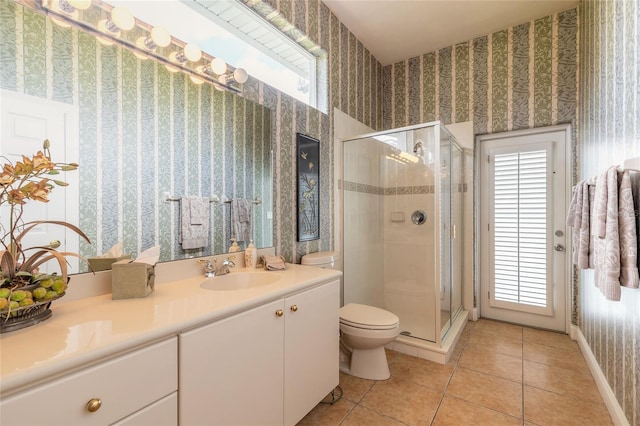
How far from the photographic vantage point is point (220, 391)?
3.64ft

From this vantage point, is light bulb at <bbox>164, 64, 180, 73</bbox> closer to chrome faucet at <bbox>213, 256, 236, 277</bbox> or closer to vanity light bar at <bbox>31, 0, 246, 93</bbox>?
vanity light bar at <bbox>31, 0, 246, 93</bbox>

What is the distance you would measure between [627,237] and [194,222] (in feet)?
6.80

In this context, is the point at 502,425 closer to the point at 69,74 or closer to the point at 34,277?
the point at 34,277

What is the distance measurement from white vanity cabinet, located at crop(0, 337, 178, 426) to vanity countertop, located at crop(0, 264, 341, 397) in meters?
0.03

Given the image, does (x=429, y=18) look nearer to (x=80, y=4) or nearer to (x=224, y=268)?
(x=80, y=4)

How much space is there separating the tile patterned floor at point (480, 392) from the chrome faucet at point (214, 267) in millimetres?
966

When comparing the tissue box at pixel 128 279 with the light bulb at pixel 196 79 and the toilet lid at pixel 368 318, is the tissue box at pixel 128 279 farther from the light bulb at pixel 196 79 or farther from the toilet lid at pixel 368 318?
the toilet lid at pixel 368 318

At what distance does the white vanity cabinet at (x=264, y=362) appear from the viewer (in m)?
1.04

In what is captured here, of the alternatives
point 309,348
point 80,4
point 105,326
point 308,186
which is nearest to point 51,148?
point 80,4

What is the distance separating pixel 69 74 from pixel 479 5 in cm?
313

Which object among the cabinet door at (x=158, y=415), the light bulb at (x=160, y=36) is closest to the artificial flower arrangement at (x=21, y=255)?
the cabinet door at (x=158, y=415)

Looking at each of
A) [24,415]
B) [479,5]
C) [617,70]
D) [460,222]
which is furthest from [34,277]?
[479,5]

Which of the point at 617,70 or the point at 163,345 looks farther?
the point at 617,70

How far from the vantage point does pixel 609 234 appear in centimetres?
132
